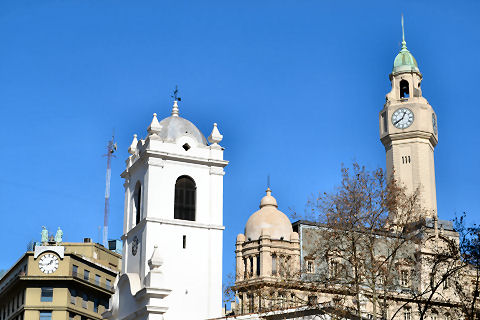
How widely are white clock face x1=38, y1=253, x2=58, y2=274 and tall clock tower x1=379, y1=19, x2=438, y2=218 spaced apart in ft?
114

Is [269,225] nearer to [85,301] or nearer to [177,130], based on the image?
[85,301]

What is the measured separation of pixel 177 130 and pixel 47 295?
42.7m

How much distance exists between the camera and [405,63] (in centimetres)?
10519

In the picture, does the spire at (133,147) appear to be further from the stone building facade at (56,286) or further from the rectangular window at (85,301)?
the rectangular window at (85,301)

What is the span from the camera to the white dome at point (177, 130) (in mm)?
51344

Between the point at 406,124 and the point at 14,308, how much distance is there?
44.5m

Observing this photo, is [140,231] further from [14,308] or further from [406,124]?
[406,124]

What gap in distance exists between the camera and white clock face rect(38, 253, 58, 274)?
89.8 metres

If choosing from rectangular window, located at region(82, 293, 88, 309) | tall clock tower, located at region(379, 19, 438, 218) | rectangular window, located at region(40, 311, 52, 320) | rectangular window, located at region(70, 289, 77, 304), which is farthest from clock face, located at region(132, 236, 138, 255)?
tall clock tower, located at region(379, 19, 438, 218)

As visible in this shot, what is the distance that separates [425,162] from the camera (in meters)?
97.6

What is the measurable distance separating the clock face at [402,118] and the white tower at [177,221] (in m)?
50.0

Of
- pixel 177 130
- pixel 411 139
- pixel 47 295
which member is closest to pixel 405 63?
pixel 411 139

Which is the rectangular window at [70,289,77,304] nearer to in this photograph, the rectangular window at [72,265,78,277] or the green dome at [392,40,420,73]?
the rectangular window at [72,265,78,277]

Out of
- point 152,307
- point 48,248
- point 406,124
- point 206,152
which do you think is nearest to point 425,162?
point 406,124
